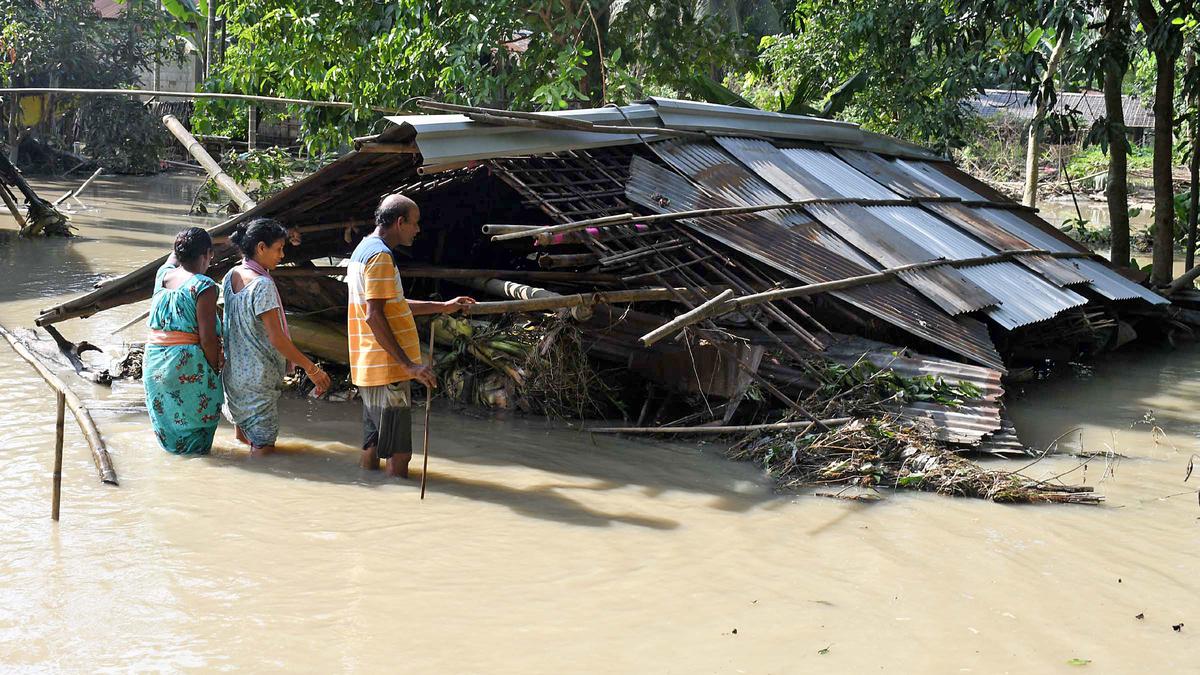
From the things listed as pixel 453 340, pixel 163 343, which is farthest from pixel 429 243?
pixel 163 343

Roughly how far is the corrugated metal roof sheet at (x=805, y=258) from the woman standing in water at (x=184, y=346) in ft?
8.91

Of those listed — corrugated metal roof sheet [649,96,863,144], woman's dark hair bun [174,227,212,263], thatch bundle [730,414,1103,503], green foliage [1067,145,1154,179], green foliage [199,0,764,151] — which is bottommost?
thatch bundle [730,414,1103,503]

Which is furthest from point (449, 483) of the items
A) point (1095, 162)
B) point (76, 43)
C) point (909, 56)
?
point (1095, 162)

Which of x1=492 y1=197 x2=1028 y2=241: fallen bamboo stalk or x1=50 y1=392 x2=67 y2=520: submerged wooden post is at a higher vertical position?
x1=492 y1=197 x2=1028 y2=241: fallen bamboo stalk

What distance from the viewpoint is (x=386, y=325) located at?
4.89m

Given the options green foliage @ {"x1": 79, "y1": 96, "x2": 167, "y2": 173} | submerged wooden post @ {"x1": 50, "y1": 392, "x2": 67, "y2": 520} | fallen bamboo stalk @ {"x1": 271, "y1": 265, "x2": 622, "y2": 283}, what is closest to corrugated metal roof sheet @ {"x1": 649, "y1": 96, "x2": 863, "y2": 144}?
fallen bamboo stalk @ {"x1": 271, "y1": 265, "x2": 622, "y2": 283}

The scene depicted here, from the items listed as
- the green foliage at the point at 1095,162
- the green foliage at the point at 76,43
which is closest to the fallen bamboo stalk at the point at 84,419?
the green foliage at the point at 76,43

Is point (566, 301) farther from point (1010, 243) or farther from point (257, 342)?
point (1010, 243)

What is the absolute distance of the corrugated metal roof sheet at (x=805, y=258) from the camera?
21.4 feet

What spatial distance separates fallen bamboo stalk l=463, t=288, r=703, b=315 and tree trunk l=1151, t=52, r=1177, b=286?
784 cm

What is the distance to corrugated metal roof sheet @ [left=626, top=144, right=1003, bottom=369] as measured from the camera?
21.4 feet

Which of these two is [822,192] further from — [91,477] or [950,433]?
[91,477]

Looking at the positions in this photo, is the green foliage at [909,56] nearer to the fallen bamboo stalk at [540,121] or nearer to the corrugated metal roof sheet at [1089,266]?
the corrugated metal roof sheet at [1089,266]

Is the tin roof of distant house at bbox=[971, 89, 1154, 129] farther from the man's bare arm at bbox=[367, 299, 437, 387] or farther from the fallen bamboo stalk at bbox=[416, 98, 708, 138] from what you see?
the man's bare arm at bbox=[367, 299, 437, 387]
